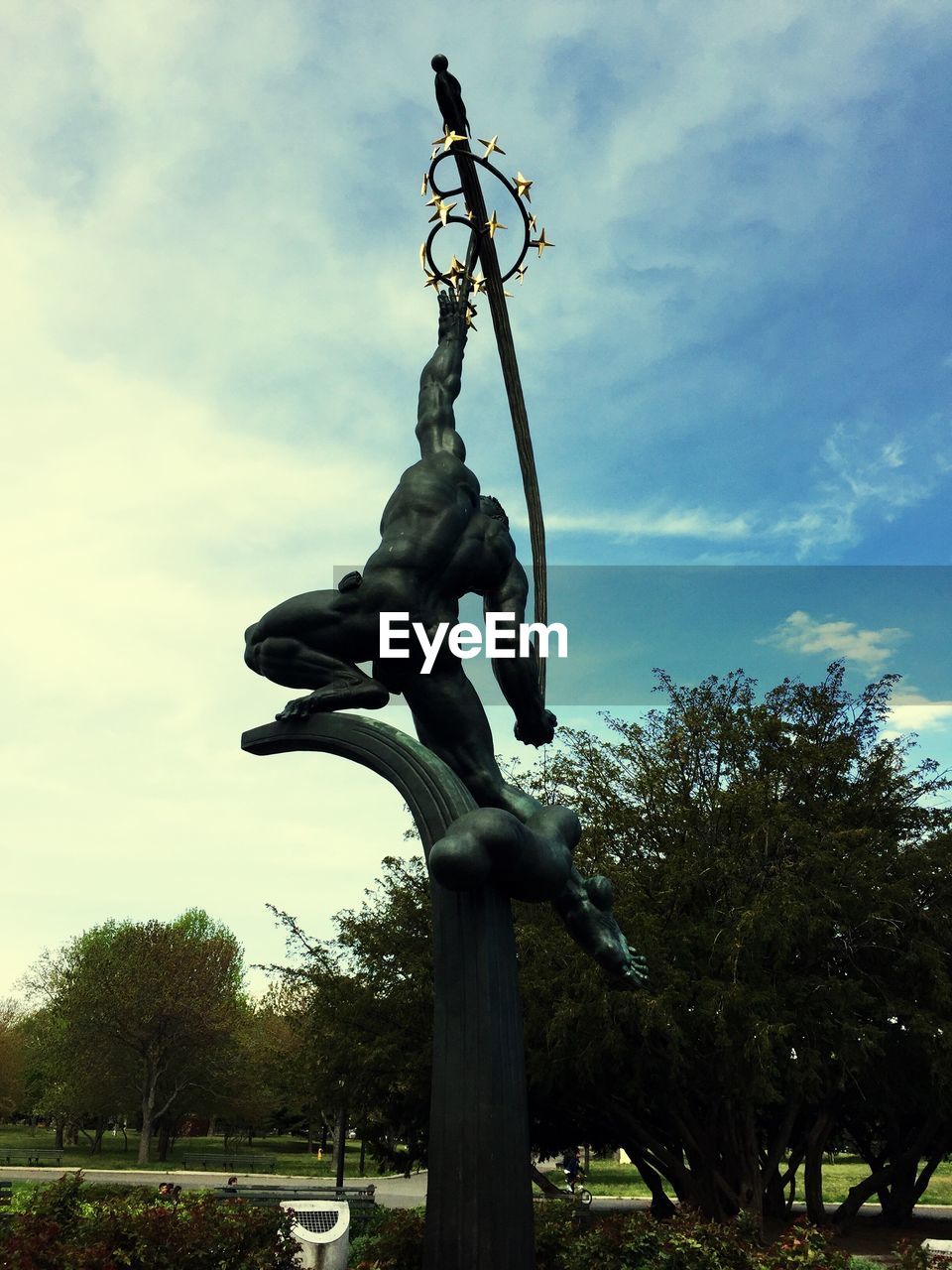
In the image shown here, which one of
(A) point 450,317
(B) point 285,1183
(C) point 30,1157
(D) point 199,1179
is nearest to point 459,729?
→ (A) point 450,317

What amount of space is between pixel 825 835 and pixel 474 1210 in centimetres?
1367

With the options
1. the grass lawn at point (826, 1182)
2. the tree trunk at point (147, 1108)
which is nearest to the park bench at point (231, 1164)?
the tree trunk at point (147, 1108)

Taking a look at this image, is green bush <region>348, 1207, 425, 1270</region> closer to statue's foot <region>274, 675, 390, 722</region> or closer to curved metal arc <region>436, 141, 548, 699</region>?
statue's foot <region>274, 675, 390, 722</region>

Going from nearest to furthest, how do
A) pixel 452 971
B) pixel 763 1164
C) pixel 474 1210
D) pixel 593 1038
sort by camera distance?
pixel 474 1210 < pixel 452 971 < pixel 593 1038 < pixel 763 1164

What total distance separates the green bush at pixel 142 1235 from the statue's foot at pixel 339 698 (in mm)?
3273

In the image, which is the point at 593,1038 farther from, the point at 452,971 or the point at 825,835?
the point at 452,971

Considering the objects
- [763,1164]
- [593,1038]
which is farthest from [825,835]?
[763,1164]

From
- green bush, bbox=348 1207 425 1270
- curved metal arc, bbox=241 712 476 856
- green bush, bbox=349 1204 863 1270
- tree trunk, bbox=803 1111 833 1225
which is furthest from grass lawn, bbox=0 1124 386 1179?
curved metal arc, bbox=241 712 476 856

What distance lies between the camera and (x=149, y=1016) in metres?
36.3

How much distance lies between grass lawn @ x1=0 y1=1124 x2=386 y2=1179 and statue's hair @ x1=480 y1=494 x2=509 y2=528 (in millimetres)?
24888

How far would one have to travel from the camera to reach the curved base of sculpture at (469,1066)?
4809mm

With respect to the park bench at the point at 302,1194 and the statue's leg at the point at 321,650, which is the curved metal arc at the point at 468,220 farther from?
the park bench at the point at 302,1194

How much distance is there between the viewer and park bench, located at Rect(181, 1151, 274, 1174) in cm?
3569

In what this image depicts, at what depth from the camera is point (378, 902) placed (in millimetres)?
21719
